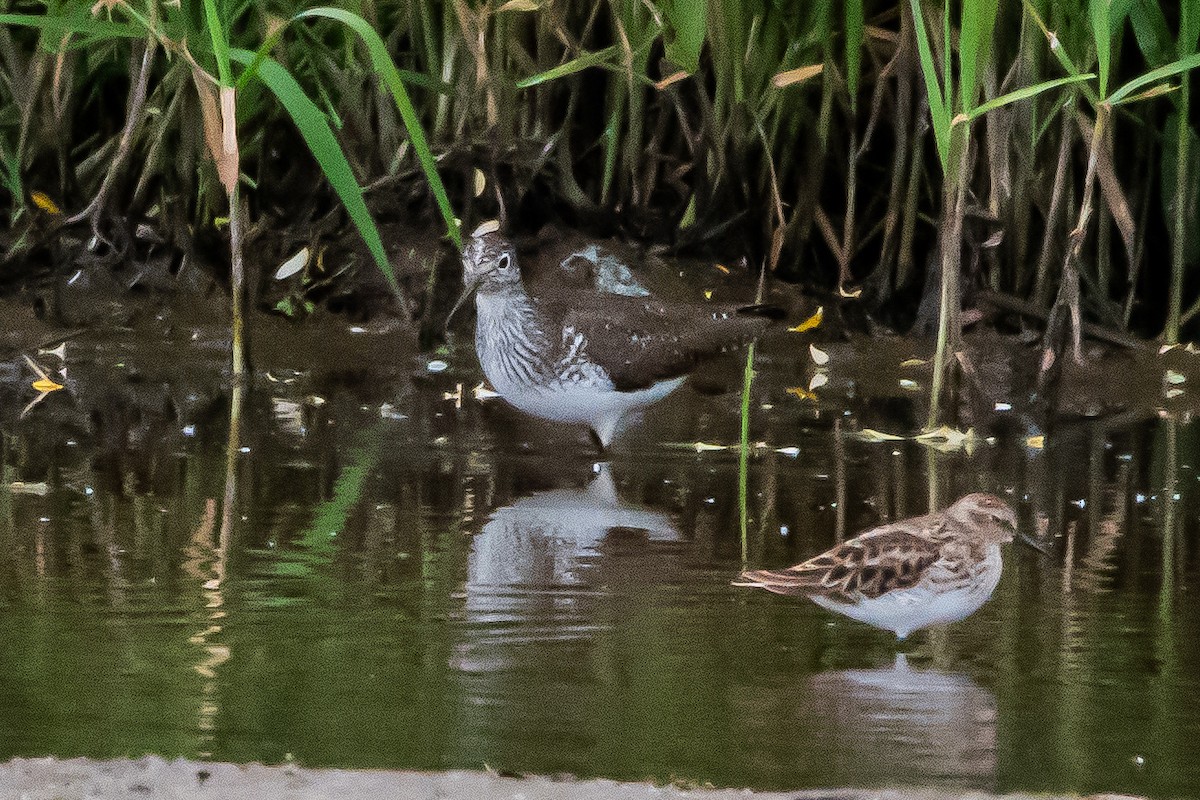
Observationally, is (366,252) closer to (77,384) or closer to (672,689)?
(77,384)

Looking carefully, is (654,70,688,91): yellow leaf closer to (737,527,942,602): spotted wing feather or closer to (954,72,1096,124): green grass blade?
(954,72,1096,124): green grass blade

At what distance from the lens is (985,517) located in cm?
482

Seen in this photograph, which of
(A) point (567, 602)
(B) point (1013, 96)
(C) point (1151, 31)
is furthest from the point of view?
(C) point (1151, 31)

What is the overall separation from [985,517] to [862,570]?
0.39 metres

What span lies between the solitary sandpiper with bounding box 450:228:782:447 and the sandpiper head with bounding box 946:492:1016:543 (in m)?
2.44

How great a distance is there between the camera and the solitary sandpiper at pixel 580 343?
718cm

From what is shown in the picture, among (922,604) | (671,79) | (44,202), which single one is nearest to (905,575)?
(922,604)

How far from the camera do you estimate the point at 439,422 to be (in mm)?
7723

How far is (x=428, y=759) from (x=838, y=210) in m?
6.35

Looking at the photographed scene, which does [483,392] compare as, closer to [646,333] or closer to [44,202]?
[646,333]

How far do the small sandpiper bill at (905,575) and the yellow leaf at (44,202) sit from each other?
5.77 m

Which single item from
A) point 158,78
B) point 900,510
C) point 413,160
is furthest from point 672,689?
point 158,78

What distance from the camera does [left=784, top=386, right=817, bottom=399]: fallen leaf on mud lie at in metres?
Answer: 8.24

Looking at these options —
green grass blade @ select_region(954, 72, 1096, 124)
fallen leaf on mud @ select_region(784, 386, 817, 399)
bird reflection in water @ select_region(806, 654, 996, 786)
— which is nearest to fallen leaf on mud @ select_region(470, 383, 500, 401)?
fallen leaf on mud @ select_region(784, 386, 817, 399)
